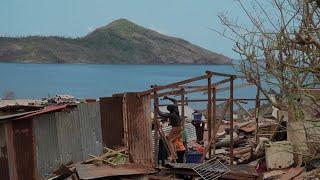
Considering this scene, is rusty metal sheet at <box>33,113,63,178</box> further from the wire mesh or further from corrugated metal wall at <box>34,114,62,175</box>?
the wire mesh

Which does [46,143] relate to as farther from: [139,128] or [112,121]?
[139,128]

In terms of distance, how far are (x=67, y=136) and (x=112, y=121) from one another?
1259 millimetres

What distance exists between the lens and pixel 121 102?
11.4 metres

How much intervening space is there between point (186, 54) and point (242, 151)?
117 m

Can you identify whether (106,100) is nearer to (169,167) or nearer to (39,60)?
(169,167)

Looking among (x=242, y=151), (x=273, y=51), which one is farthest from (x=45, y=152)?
(x=273, y=51)

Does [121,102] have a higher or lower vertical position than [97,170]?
higher

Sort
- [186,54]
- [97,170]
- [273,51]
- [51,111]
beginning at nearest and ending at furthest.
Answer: [273,51]
[97,170]
[51,111]
[186,54]

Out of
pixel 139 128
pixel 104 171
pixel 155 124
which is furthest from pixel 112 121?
pixel 104 171

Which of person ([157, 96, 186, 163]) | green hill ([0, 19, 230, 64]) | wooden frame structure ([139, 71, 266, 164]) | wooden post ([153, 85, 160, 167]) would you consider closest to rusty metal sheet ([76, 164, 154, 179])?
wooden post ([153, 85, 160, 167])

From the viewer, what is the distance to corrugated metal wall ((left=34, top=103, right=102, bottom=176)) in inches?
443

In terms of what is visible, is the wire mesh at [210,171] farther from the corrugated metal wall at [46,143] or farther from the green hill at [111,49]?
the green hill at [111,49]

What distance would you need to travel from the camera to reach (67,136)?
40.3 feet

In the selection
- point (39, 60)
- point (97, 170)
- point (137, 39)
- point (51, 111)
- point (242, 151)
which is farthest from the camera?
point (137, 39)
